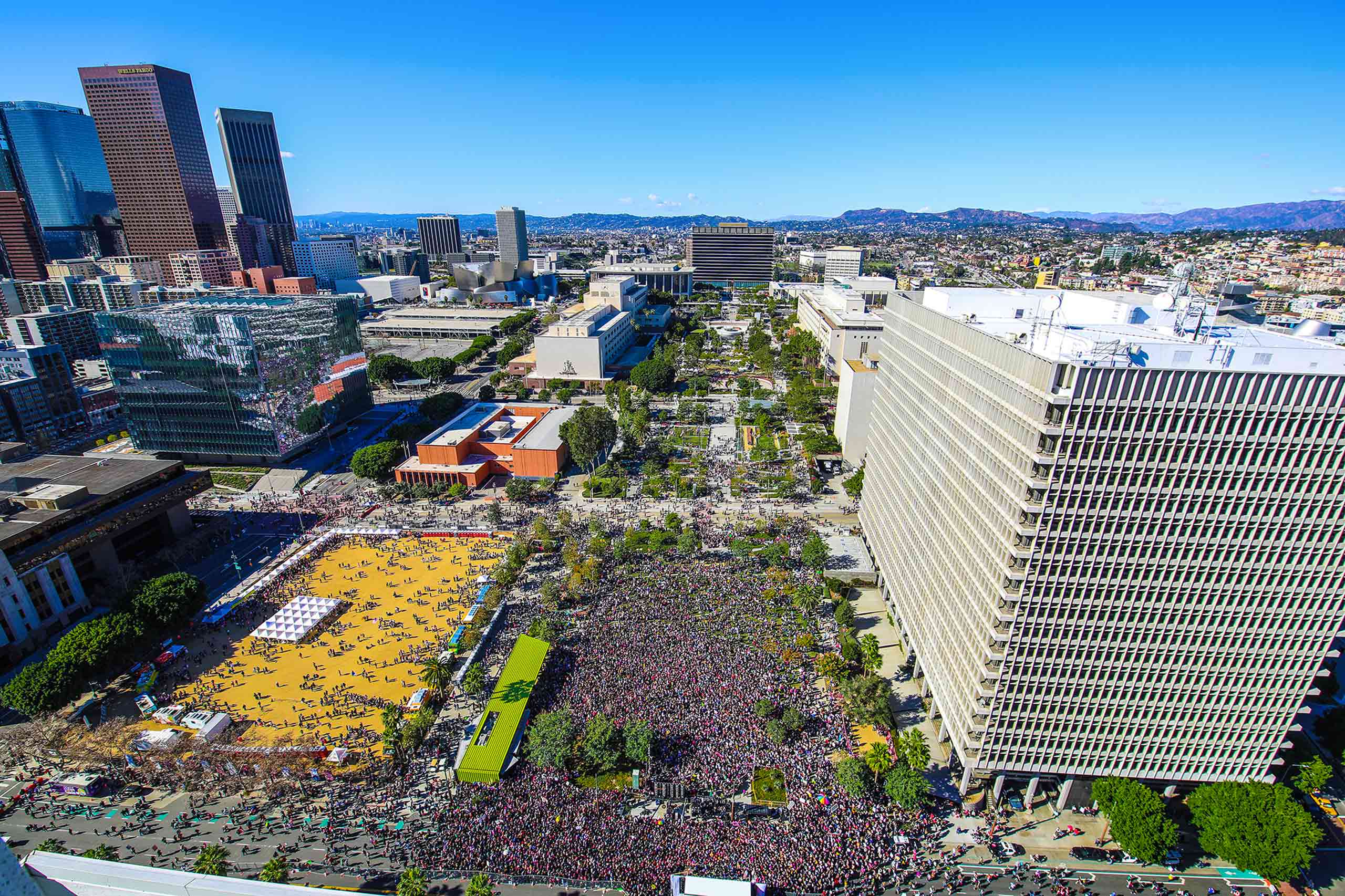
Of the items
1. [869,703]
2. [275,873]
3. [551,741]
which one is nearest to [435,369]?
[551,741]

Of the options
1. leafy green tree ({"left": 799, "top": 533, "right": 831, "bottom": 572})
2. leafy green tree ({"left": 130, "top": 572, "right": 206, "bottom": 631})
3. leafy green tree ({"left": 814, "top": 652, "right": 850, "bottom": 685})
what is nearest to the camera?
leafy green tree ({"left": 814, "top": 652, "right": 850, "bottom": 685})

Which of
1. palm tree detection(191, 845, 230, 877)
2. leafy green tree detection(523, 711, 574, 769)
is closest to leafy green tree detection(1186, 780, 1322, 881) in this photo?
leafy green tree detection(523, 711, 574, 769)

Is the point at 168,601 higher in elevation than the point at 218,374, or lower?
lower

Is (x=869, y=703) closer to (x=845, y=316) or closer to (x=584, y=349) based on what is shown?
(x=845, y=316)

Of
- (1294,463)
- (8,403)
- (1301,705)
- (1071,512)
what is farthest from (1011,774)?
(8,403)

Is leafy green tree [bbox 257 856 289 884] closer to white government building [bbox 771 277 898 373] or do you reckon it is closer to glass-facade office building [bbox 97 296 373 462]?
glass-facade office building [bbox 97 296 373 462]

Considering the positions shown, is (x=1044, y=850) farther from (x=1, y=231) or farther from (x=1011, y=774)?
(x=1, y=231)
